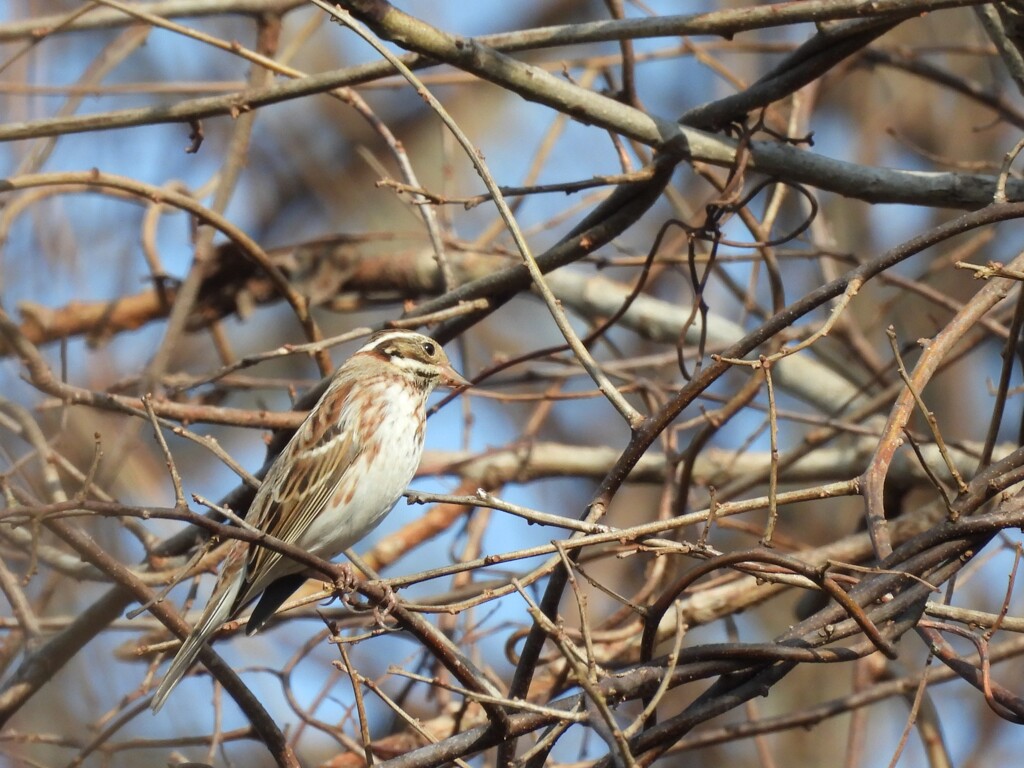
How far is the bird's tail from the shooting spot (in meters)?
3.00

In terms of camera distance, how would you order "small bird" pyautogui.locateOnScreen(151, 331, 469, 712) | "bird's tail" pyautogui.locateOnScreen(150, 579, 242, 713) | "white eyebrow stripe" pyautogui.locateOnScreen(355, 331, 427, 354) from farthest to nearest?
"white eyebrow stripe" pyautogui.locateOnScreen(355, 331, 427, 354), "small bird" pyautogui.locateOnScreen(151, 331, 469, 712), "bird's tail" pyautogui.locateOnScreen(150, 579, 242, 713)

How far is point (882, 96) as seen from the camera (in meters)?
10.0

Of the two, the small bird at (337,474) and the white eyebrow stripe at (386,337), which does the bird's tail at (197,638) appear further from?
the white eyebrow stripe at (386,337)

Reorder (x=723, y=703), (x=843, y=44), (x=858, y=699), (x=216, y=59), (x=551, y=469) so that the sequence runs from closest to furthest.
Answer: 1. (x=723, y=703)
2. (x=843, y=44)
3. (x=858, y=699)
4. (x=551, y=469)
5. (x=216, y=59)

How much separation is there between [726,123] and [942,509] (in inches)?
59.0

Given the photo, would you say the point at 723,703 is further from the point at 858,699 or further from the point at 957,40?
the point at 957,40

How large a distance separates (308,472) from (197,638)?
34.3 inches

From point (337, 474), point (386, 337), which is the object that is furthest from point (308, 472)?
point (386, 337)

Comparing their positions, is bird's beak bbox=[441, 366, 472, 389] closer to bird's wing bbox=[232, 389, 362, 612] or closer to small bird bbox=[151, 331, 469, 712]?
small bird bbox=[151, 331, 469, 712]

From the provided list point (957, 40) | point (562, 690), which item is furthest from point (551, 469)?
point (957, 40)

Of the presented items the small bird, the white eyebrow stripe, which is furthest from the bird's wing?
the white eyebrow stripe

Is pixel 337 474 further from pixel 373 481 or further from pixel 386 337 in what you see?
pixel 386 337

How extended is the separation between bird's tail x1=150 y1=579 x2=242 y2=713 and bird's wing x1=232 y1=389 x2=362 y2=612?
32 centimetres

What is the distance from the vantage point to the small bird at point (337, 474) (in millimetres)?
3562
